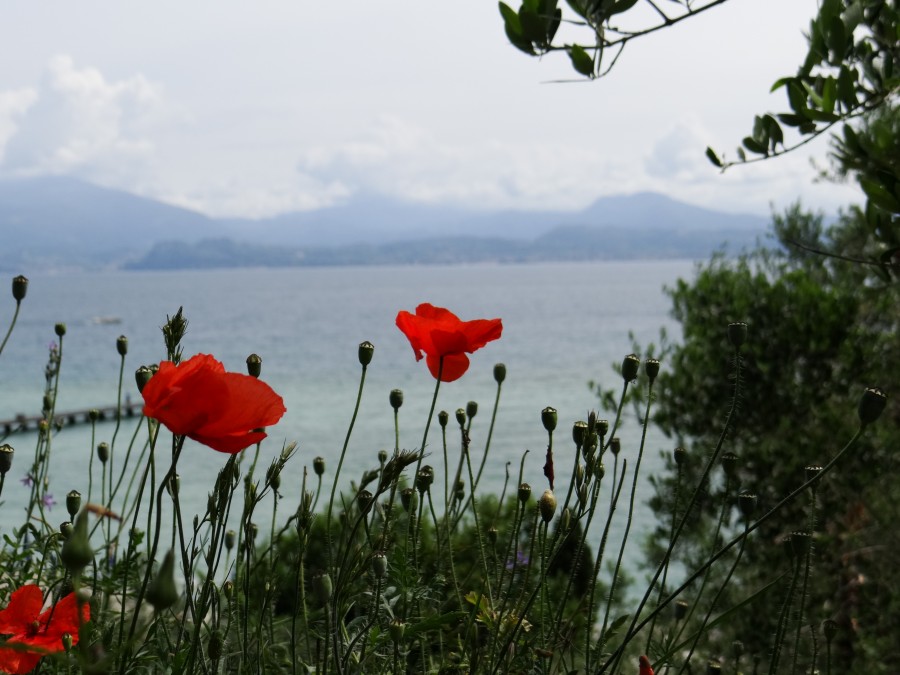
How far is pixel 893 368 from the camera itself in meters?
8.19

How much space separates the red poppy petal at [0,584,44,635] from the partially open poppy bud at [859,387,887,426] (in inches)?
43.5

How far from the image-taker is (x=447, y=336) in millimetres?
1705

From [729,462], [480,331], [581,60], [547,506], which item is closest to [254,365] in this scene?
[480,331]

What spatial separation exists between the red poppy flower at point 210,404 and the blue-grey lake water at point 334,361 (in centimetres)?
34

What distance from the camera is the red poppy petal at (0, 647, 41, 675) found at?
1161 millimetres

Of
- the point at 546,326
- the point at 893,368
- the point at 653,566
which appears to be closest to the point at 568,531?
the point at 893,368

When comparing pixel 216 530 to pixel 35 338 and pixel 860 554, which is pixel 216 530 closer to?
pixel 860 554

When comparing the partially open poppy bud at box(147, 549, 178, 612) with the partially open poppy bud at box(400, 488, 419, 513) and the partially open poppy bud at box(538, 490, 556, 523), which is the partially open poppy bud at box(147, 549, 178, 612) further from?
the partially open poppy bud at box(400, 488, 419, 513)

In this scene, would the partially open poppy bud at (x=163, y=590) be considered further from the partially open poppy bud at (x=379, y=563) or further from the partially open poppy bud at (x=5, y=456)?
the partially open poppy bud at (x=5, y=456)

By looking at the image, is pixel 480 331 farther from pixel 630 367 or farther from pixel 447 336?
pixel 630 367

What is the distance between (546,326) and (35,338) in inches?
1639

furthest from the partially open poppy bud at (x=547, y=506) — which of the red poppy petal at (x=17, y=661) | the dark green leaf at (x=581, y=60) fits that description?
the dark green leaf at (x=581, y=60)

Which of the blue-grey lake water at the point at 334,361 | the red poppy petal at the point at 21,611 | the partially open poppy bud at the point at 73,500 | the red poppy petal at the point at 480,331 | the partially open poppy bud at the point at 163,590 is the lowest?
the blue-grey lake water at the point at 334,361

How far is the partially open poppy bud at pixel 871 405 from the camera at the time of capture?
1.15 m
